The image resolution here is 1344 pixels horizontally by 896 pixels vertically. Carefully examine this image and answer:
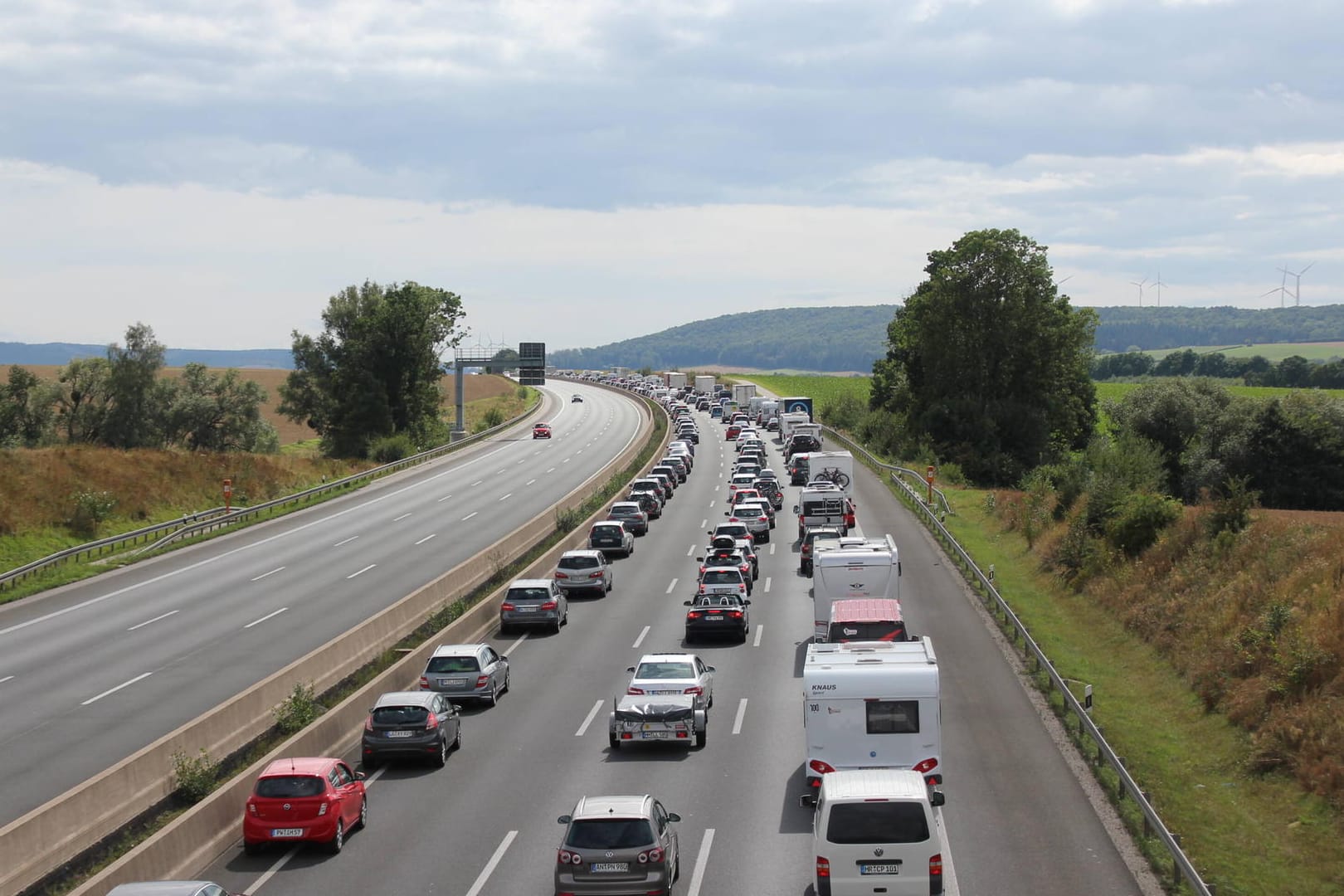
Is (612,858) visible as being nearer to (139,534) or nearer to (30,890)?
(30,890)

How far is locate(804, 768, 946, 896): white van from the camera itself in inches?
623

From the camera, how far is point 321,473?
7556cm

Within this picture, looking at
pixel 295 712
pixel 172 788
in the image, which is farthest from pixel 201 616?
pixel 172 788

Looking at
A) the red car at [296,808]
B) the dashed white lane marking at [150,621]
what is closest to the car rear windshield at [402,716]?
the red car at [296,808]

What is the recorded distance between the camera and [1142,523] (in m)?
42.4

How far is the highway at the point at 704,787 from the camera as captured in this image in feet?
61.1

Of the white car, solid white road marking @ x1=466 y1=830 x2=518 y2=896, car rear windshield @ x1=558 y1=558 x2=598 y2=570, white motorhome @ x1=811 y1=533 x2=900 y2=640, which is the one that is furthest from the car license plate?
car rear windshield @ x1=558 y1=558 x2=598 y2=570

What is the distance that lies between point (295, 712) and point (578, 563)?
1927 cm

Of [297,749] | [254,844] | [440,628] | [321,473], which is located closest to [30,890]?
[254,844]

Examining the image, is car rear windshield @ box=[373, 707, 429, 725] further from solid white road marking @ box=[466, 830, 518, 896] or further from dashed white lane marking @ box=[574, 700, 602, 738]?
solid white road marking @ box=[466, 830, 518, 896]

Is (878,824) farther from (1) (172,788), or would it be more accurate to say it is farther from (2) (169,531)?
(2) (169,531)

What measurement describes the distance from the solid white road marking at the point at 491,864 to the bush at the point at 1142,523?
27.6 m

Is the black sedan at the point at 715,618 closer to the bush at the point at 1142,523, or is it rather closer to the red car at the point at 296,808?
the bush at the point at 1142,523

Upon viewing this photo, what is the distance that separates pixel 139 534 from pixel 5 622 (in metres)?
13.7
